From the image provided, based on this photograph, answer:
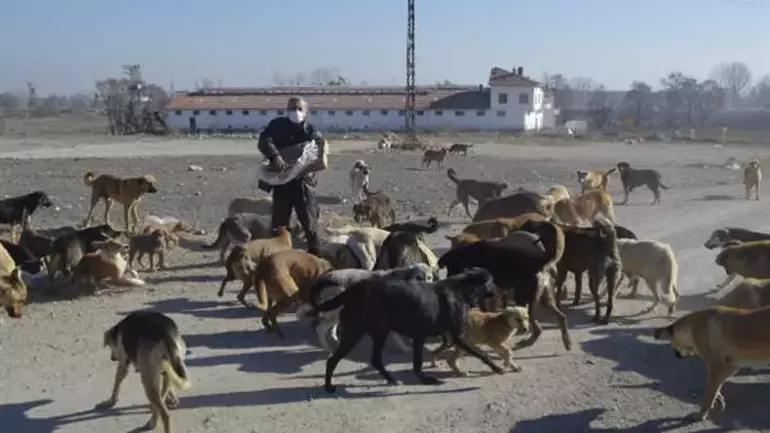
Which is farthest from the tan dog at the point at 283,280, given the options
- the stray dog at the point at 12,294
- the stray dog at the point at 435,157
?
the stray dog at the point at 435,157

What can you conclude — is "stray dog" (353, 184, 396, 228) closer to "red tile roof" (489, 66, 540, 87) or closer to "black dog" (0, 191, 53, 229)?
"black dog" (0, 191, 53, 229)

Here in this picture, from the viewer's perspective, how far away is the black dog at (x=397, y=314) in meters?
7.21

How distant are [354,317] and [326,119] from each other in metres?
67.3

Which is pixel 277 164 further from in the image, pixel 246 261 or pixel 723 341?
pixel 723 341

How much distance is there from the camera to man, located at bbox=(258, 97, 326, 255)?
428 inches

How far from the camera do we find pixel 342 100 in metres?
74.8

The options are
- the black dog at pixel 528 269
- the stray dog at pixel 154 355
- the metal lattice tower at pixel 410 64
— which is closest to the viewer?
the stray dog at pixel 154 355

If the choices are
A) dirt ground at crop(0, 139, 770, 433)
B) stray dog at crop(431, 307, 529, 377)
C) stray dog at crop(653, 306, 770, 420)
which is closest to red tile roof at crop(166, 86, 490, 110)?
dirt ground at crop(0, 139, 770, 433)

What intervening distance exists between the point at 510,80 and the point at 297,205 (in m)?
63.0

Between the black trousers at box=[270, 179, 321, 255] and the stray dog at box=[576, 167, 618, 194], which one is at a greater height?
the black trousers at box=[270, 179, 321, 255]

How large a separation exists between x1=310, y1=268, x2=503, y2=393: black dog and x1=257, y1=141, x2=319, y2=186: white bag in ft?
11.7

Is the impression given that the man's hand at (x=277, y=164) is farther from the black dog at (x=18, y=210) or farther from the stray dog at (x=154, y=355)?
the black dog at (x=18, y=210)

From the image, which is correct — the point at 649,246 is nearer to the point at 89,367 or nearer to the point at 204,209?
the point at 89,367

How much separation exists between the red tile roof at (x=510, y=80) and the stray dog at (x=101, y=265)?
63.2 metres
